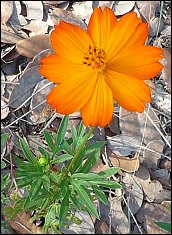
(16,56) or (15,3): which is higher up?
(15,3)

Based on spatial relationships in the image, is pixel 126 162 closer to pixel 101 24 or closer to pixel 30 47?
pixel 30 47

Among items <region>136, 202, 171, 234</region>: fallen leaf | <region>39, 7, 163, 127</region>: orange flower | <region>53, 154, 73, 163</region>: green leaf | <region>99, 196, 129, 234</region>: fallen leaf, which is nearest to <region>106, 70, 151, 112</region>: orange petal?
<region>39, 7, 163, 127</region>: orange flower

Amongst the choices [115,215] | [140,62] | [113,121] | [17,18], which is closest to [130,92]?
[140,62]

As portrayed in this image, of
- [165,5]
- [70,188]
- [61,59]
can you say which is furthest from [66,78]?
[165,5]

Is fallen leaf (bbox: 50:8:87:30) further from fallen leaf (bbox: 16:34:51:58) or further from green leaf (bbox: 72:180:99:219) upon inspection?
green leaf (bbox: 72:180:99:219)

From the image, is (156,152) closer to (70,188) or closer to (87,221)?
(87,221)

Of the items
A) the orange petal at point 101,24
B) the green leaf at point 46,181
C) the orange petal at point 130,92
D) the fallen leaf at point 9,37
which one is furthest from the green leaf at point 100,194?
the fallen leaf at point 9,37
